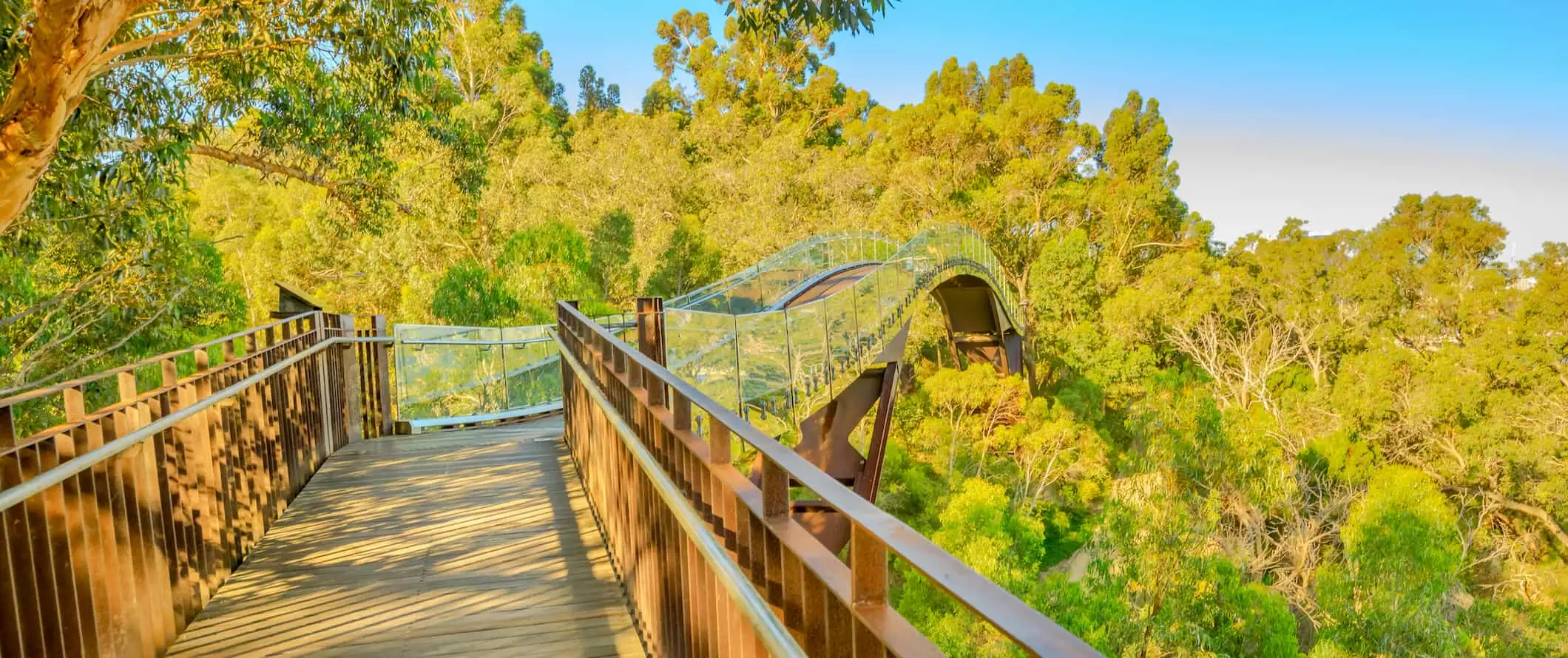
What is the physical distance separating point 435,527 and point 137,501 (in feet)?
6.13

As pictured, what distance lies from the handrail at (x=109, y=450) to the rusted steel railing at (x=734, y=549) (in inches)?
67.7

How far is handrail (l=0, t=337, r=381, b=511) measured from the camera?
261 centimetres

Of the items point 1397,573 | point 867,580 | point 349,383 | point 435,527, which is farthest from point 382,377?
point 1397,573

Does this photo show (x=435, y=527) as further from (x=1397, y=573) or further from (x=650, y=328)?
(x=1397, y=573)

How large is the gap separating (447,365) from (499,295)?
10583 millimetres

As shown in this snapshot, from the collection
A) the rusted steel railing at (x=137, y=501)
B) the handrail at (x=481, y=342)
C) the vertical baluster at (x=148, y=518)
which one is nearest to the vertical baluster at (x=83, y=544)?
the rusted steel railing at (x=137, y=501)

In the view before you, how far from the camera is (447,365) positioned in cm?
1091

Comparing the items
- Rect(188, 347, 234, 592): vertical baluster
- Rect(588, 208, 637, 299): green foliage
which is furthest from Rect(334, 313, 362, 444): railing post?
Rect(588, 208, 637, 299): green foliage

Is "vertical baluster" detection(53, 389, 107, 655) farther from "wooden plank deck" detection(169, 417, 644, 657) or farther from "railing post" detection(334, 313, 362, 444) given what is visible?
"railing post" detection(334, 313, 362, 444)

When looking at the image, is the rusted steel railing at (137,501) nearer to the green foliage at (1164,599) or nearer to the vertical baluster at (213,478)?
the vertical baluster at (213,478)

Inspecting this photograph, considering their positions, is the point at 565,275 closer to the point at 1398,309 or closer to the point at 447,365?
the point at 447,365

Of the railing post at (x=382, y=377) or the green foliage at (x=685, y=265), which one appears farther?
the green foliage at (x=685, y=265)

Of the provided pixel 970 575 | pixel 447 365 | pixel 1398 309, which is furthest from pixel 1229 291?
pixel 970 575

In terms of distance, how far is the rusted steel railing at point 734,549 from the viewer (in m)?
1.11
